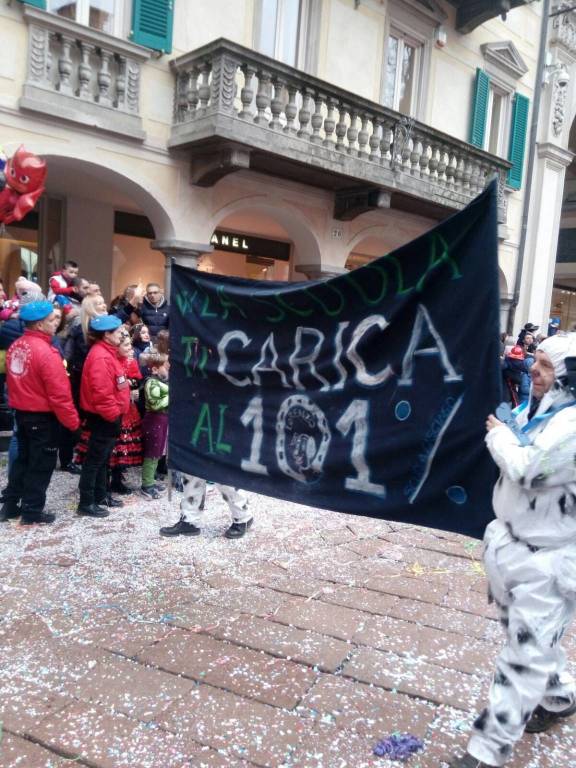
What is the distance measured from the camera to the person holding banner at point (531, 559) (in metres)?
2.41

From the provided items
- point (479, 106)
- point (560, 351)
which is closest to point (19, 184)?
point (560, 351)

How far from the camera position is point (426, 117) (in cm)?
1343

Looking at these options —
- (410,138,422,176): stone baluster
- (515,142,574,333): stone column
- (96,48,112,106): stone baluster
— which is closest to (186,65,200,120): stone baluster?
(96,48,112,106): stone baluster

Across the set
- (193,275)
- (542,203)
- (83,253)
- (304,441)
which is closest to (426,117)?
(542,203)

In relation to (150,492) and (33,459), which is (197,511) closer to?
(150,492)

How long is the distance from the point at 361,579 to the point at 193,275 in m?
2.28

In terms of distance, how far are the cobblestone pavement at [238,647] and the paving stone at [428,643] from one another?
0.01 metres

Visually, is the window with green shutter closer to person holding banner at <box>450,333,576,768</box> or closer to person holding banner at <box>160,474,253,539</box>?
person holding banner at <box>160,474,253,539</box>

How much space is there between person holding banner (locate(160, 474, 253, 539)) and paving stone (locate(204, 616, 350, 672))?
1389 millimetres

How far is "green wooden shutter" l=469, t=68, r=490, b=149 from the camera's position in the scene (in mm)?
14250

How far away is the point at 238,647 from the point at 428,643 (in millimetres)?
1035

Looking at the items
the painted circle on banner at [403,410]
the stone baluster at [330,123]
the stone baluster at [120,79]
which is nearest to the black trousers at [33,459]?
the painted circle on banner at [403,410]

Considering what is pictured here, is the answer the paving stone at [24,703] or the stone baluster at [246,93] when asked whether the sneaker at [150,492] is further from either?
the stone baluster at [246,93]

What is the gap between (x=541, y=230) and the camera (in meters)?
16.3
